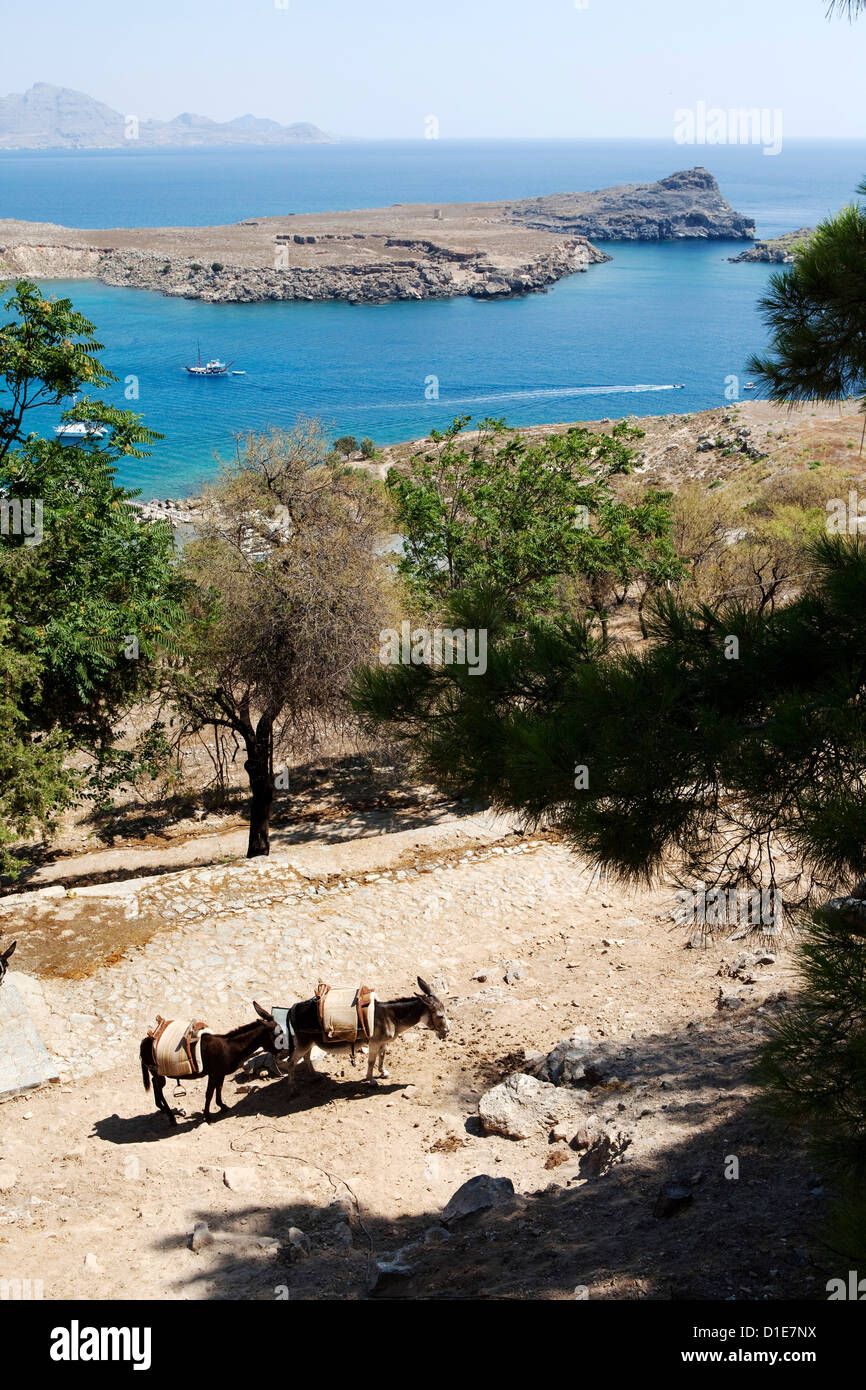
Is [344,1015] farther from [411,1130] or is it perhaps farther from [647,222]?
[647,222]

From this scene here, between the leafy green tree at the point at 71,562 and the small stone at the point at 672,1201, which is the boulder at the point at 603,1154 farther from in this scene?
the leafy green tree at the point at 71,562

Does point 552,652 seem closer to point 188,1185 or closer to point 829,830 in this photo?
point 829,830

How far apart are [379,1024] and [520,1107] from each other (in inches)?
55.9

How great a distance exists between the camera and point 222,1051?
27.5 feet

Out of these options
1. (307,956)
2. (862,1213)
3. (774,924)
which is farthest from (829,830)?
(307,956)

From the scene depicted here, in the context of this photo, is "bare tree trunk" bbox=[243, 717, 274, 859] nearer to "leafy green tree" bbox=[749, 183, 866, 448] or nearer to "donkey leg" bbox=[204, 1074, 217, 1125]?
"donkey leg" bbox=[204, 1074, 217, 1125]

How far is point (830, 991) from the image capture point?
435cm

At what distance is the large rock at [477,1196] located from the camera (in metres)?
6.88

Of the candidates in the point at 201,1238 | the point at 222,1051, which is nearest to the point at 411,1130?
the point at 222,1051

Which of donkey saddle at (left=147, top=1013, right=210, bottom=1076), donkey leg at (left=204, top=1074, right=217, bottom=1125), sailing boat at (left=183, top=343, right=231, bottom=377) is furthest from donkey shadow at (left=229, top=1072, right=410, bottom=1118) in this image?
sailing boat at (left=183, top=343, right=231, bottom=377)

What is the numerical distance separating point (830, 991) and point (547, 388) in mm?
87850

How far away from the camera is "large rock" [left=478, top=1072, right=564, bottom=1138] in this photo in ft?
26.6

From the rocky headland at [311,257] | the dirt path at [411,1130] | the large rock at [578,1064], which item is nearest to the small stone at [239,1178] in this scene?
the dirt path at [411,1130]
